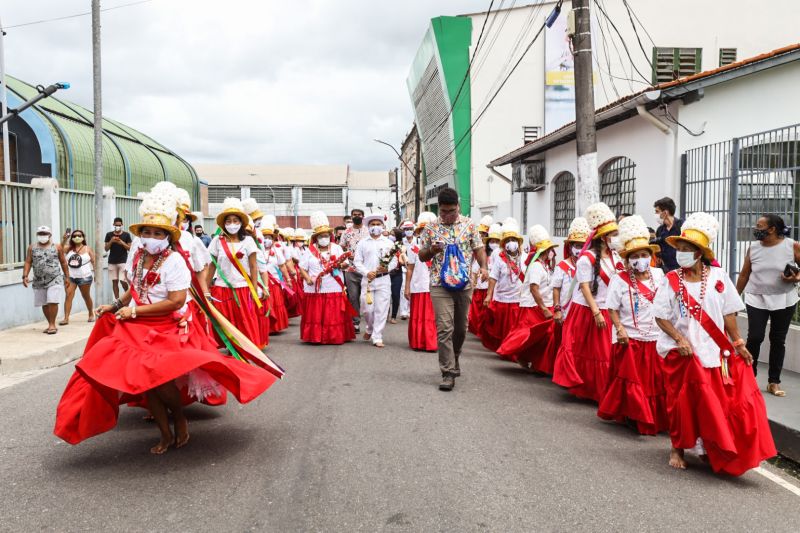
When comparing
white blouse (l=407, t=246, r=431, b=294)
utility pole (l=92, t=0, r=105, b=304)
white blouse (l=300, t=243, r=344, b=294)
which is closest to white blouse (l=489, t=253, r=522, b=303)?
white blouse (l=407, t=246, r=431, b=294)

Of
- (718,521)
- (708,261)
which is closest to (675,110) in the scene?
(708,261)

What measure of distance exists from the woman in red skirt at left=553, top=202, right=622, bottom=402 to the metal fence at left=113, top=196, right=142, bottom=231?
41.2 feet

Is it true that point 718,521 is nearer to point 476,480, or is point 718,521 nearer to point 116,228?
point 476,480

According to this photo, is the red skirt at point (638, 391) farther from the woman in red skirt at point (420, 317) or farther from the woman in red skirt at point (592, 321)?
the woman in red skirt at point (420, 317)

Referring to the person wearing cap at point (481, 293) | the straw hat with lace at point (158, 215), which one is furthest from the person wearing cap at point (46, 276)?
the straw hat with lace at point (158, 215)

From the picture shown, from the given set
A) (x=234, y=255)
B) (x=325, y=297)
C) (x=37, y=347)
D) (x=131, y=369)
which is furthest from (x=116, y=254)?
(x=131, y=369)

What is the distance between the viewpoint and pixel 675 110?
1219 centimetres

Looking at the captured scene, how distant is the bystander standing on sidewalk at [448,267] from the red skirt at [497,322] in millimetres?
2426

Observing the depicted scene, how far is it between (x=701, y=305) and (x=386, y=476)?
246 cm

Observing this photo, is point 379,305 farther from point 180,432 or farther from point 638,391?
point 180,432

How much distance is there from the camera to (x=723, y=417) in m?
4.77

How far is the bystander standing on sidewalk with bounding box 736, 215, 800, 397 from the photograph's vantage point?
23.5 feet

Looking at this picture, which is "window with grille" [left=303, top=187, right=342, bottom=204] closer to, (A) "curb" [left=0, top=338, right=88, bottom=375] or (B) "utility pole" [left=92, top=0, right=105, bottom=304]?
(B) "utility pole" [left=92, top=0, right=105, bottom=304]

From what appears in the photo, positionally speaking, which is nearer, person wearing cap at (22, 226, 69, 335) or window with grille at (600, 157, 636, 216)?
person wearing cap at (22, 226, 69, 335)
